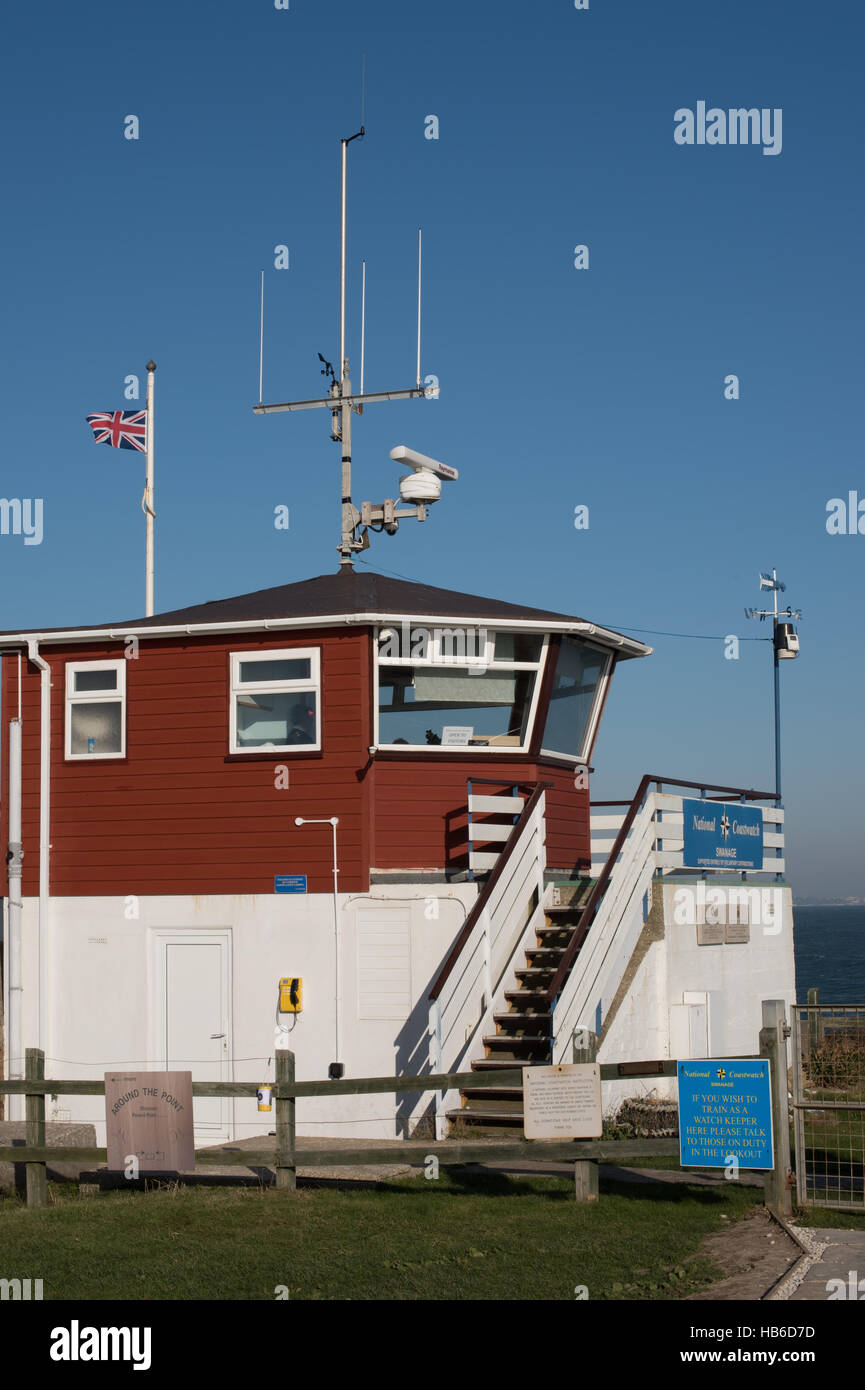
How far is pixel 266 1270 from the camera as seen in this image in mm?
9391

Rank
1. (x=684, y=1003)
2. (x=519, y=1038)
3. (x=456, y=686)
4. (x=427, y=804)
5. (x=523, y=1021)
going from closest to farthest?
(x=519, y=1038) → (x=523, y=1021) → (x=427, y=804) → (x=456, y=686) → (x=684, y=1003)

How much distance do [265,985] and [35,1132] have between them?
422 centimetres

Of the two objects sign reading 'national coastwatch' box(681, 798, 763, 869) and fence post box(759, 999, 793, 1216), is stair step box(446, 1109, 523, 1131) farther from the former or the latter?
sign reading 'national coastwatch' box(681, 798, 763, 869)

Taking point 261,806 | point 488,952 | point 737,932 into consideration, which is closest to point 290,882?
point 261,806

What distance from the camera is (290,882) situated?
53.9 ft

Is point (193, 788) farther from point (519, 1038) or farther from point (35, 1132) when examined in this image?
point (35, 1132)

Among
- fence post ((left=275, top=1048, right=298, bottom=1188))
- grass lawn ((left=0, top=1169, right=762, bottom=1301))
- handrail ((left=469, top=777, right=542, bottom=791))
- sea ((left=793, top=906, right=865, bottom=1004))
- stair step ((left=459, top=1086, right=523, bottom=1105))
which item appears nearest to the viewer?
grass lawn ((left=0, top=1169, right=762, bottom=1301))

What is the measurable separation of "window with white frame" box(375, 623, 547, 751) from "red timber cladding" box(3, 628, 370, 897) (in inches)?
18.0

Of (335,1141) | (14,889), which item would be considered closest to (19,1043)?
(14,889)

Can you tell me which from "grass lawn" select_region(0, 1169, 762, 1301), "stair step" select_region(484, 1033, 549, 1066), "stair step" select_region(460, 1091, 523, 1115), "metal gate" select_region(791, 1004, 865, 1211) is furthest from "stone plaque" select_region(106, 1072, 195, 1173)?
"metal gate" select_region(791, 1004, 865, 1211)

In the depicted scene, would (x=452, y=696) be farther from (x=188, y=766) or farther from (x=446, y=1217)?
(x=446, y=1217)

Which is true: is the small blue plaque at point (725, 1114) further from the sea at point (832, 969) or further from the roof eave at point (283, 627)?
the sea at point (832, 969)

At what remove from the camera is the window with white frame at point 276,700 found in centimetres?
1677

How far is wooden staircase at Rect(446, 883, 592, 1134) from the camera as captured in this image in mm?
14602
